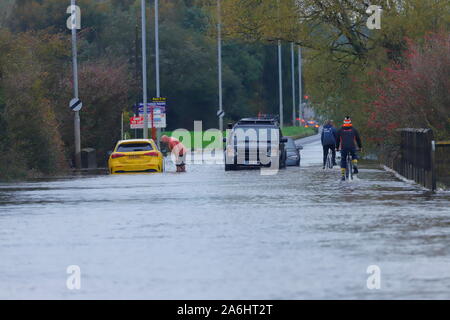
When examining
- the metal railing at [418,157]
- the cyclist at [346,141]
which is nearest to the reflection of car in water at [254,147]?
the metal railing at [418,157]

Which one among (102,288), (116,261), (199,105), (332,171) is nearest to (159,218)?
(116,261)

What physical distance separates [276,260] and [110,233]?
4533 millimetres

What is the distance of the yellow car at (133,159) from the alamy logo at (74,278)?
27.9 metres

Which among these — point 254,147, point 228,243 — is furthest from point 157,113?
point 228,243

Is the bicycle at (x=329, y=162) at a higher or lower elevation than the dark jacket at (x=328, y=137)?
lower

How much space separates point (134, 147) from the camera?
1690 inches

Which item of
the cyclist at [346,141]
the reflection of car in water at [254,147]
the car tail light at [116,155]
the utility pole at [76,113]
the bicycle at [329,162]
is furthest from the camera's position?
the utility pole at [76,113]

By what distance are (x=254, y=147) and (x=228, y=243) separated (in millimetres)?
27826

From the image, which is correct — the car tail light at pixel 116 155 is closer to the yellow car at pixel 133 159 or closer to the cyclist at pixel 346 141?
the yellow car at pixel 133 159

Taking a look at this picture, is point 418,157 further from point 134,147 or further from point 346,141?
point 134,147

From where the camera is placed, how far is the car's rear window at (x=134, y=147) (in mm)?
42562

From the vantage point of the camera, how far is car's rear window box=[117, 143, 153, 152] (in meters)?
42.6
